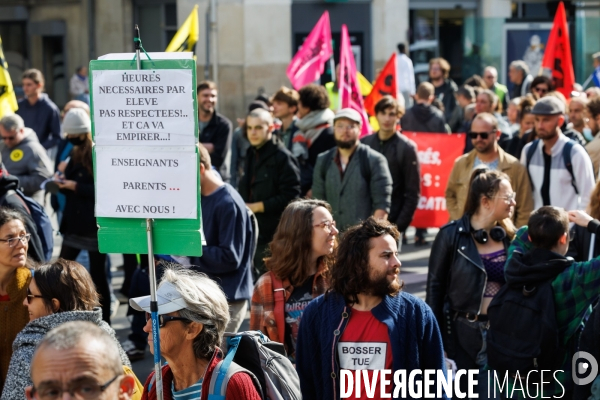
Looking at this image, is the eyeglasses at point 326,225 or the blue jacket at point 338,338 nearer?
the blue jacket at point 338,338

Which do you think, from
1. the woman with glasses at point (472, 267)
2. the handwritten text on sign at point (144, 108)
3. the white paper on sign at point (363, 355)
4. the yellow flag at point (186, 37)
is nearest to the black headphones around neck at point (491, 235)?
the woman with glasses at point (472, 267)

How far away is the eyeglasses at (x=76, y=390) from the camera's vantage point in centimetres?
276

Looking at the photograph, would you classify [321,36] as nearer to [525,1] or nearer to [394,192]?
[394,192]

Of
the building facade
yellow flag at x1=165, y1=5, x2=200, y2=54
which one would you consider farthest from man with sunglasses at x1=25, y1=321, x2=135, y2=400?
the building facade

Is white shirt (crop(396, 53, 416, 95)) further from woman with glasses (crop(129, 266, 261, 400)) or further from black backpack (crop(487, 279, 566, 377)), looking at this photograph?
woman with glasses (crop(129, 266, 261, 400))

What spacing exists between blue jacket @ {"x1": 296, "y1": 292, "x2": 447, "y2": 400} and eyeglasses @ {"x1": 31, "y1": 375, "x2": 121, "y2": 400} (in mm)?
1747

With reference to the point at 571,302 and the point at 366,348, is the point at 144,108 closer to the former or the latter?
the point at 366,348

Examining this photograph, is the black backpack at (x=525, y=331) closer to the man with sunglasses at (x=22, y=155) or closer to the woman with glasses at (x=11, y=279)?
the woman with glasses at (x=11, y=279)

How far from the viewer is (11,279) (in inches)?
218

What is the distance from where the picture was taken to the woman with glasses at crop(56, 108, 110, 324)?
321 inches

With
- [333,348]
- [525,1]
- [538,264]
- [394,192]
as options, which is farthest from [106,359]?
[525,1]

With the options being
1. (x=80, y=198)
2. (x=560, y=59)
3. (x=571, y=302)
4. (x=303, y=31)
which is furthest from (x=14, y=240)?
(x=303, y=31)

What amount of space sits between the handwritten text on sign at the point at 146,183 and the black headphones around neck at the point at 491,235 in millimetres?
2223

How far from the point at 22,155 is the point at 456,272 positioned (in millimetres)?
5186
